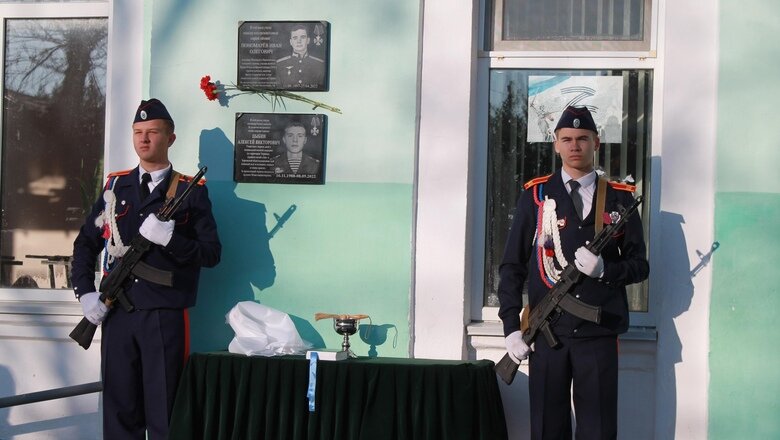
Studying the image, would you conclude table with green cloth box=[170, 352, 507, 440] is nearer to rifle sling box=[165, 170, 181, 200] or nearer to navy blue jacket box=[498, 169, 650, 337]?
navy blue jacket box=[498, 169, 650, 337]

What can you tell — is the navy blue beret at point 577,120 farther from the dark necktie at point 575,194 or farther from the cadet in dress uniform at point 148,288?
the cadet in dress uniform at point 148,288

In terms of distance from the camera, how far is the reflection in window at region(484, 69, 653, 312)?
503 cm

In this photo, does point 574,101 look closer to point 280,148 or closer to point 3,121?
point 280,148

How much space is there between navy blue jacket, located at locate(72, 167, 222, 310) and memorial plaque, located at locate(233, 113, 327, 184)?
13.6 inches

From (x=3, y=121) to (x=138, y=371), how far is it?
1777 millimetres

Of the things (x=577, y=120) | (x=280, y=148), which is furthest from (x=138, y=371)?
(x=577, y=120)

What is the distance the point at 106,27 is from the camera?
5410 mm

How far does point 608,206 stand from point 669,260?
588 millimetres

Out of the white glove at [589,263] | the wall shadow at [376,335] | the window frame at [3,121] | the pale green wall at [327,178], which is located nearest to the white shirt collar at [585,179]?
the white glove at [589,263]

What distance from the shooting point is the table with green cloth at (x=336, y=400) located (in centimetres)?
439

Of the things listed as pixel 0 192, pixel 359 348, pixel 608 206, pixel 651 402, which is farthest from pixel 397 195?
pixel 0 192

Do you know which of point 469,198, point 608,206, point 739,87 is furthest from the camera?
point 469,198

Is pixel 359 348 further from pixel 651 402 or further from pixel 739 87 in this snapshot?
pixel 739 87

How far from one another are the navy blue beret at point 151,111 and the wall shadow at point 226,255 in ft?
1.11
